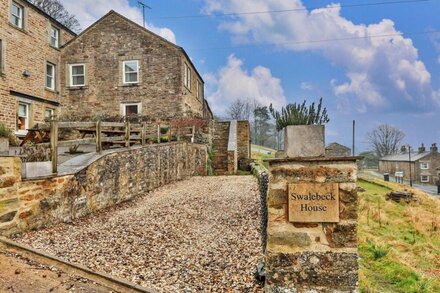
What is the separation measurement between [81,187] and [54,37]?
53.6 ft

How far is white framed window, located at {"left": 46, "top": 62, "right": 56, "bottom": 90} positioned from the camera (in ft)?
62.3

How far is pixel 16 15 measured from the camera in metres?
15.7

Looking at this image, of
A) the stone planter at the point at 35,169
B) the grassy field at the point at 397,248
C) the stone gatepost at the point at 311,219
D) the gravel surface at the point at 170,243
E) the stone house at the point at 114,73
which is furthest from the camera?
the stone house at the point at 114,73

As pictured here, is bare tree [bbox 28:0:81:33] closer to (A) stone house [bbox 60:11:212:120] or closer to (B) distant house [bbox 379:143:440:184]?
(A) stone house [bbox 60:11:212:120]

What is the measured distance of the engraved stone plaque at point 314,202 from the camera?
3.32m

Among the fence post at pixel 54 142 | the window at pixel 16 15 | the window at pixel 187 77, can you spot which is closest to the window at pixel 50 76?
A: the window at pixel 16 15

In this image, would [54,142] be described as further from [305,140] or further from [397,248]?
[397,248]

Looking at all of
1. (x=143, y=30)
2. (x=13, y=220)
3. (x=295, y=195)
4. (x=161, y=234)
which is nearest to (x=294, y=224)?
(x=295, y=195)

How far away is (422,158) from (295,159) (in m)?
55.1

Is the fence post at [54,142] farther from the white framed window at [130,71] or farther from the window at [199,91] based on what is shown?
the window at [199,91]

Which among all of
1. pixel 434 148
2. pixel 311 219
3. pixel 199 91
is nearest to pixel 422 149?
pixel 434 148

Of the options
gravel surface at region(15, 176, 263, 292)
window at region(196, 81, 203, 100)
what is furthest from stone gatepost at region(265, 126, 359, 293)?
window at region(196, 81, 203, 100)

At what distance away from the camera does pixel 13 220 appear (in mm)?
5262

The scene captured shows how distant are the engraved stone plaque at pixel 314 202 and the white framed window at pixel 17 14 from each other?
58.1 ft
